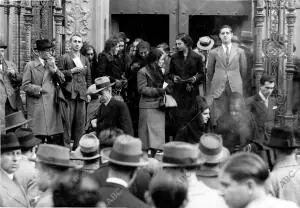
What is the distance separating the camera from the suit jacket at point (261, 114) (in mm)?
11898

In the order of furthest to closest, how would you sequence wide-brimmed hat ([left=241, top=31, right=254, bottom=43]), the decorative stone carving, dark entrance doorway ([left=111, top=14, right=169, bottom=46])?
dark entrance doorway ([left=111, top=14, right=169, bottom=46]) < the decorative stone carving < wide-brimmed hat ([left=241, top=31, right=254, bottom=43])

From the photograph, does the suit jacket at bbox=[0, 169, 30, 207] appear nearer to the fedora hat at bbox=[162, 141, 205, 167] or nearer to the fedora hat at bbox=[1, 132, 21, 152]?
the fedora hat at bbox=[1, 132, 21, 152]

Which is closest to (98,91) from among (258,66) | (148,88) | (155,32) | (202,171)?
(148,88)

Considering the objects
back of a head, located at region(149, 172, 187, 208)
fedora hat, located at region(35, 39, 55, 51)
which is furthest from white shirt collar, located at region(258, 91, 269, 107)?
back of a head, located at region(149, 172, 187, 208)

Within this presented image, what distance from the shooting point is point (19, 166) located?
313 inches

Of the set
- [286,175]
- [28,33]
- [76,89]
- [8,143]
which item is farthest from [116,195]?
[28,33]

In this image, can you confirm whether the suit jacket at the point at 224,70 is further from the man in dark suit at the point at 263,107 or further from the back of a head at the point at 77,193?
the back of a head at the point at 77,193

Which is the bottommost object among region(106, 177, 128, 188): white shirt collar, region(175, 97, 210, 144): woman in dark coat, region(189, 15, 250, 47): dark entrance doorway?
Result: region(175, 97, 210, 144): woman in dark coat

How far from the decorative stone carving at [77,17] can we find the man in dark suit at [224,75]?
3417 mm

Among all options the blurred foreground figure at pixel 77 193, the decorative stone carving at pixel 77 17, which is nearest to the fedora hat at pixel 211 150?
the blurred foreground figure at pixel 77 193

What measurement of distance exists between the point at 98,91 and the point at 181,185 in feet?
19.4

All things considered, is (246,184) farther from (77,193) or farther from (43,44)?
(43,44)

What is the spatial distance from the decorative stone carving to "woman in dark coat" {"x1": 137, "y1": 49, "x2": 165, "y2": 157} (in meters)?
2.87

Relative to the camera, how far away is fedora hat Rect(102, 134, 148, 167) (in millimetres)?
6418
